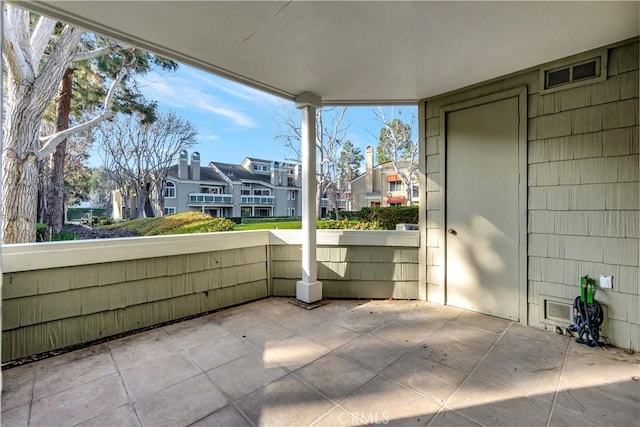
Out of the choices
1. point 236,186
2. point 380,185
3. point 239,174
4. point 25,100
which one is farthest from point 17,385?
point 239,174

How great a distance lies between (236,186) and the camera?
11.8 m

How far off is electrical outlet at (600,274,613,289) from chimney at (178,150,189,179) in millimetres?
8314

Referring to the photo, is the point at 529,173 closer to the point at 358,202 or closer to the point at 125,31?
the point at 125,31

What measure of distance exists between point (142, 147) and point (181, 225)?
16.2 feet

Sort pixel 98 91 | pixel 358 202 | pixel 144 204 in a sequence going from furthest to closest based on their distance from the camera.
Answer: pixel 358 202 → pixel 144 204 → pixel 98 91

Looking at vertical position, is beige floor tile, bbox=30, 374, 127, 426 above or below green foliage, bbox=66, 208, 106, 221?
below

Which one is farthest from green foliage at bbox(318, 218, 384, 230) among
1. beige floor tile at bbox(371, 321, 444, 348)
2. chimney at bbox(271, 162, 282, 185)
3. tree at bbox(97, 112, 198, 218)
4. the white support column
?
chimney at bbox(271, 162, 282, 185)

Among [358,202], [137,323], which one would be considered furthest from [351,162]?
[137,323]

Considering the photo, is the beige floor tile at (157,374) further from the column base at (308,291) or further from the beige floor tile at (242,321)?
the column base at (308,291)

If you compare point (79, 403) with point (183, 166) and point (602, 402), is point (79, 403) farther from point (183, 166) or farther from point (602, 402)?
point (183, 166)

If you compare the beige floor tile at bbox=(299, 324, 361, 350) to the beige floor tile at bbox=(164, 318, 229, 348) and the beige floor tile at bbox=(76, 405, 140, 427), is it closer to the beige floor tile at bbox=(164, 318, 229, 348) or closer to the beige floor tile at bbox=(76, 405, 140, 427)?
the beige floor tile at bbox=(164, 318, 229, 348)

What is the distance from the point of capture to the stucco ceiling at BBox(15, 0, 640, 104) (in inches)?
69.0

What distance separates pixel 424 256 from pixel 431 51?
2195mm

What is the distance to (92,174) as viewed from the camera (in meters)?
7.21
